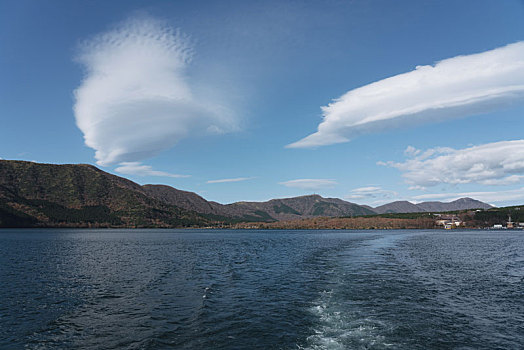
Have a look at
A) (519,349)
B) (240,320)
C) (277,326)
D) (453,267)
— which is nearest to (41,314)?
(240,320)

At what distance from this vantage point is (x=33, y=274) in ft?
176

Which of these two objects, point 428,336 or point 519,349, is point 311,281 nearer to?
point 428,336

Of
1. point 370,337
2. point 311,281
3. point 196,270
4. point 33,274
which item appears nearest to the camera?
point 370,337

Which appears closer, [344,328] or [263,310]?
[344,328]

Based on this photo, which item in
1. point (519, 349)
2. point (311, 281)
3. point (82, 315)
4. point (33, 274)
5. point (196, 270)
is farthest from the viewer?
point (196, 270)

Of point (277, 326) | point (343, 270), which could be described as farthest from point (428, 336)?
point (343, 270)

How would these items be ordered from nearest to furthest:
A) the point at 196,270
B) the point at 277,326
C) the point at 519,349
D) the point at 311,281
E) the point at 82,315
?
1. the point at 519,349
2. the point at 277,326
3. the point at 82,315
4. the point at 311,281
5. the point at 196,270

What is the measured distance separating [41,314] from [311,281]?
32.9m

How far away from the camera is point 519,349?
2116cm

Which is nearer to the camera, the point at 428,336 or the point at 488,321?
the point at 428,336

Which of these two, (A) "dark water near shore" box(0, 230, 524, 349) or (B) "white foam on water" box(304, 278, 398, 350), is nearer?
(B) "white foam on water" box(304, 278, 398, 350)

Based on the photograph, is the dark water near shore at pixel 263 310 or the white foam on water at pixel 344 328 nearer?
the white foam on water at pixel 344 328

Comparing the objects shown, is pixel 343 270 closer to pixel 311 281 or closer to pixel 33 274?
pixel 311 281

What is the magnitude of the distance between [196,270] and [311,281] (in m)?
22.5
